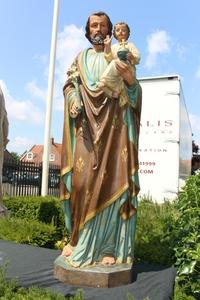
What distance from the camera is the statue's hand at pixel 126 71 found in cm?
418

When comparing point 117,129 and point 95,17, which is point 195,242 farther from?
point 95,17

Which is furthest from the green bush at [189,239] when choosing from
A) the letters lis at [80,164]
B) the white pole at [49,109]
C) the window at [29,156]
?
the window at [29,156]

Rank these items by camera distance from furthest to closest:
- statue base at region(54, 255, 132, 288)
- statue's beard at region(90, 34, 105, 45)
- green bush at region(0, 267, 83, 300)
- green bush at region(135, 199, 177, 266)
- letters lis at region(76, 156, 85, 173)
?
1. green bush at region(135, 199, 177, 266)
2. statue's beard at region(90, 34, 105, 45)
3. letters lis at region(76, 156, 85, 173)
4. statue base at region(54, 255, 132, 288)
5. green bush at region(0, 267, 83, 300)

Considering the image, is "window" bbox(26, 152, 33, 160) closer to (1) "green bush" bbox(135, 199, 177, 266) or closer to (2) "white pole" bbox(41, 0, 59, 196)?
(2) "white pole" bbox(41, 0, 59, 196)

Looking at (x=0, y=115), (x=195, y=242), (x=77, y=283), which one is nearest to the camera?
(x=77, y=283)

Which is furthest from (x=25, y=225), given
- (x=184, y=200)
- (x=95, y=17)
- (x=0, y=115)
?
(x=95, y=17)

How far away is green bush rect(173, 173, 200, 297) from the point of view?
4.42m

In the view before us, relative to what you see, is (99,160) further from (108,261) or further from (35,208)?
(35,208)

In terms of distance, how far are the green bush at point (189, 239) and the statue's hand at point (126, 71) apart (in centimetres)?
158

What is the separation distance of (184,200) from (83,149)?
4.88ft

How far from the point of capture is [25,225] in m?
6.88

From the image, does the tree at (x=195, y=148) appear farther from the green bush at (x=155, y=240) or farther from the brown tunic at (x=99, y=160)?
the brown tunic at (x=99, y=160)

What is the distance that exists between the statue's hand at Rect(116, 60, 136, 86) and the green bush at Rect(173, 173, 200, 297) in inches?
62.3

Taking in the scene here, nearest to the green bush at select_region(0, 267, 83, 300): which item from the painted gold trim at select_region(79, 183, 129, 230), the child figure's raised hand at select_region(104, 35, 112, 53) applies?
the painted gold trim at select_region(79, 183, 129, 230)
